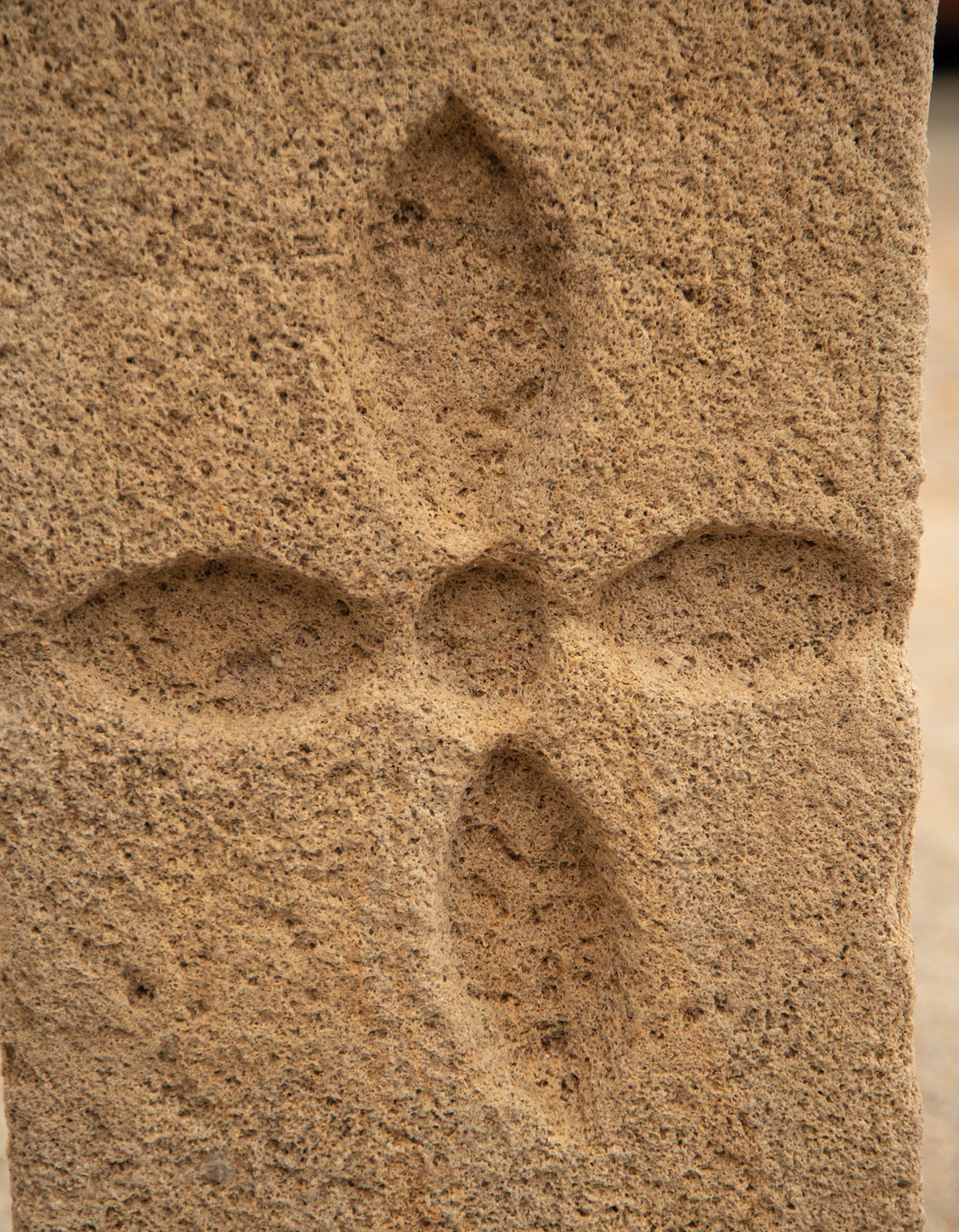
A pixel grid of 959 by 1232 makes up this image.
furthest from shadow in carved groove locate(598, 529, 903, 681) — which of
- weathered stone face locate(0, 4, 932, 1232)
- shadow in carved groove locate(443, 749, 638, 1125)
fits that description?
shadow in carved groove locate(443, 749, 638, 1125)

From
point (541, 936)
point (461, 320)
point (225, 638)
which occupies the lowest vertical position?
point (541, 936)

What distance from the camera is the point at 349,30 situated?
586mm

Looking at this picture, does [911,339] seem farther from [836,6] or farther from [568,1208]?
[568,1208]

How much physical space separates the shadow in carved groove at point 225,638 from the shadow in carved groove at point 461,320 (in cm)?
10

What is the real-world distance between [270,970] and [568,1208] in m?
0.24

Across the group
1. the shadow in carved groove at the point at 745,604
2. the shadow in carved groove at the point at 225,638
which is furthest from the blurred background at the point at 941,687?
the shadow in carved groove at the point at 225,638

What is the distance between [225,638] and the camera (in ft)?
2.17

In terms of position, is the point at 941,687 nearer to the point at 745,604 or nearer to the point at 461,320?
the point at 745,604

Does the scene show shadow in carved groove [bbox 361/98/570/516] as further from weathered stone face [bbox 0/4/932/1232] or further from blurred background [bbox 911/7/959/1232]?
blurred background [bbox 911/7/959/1232]

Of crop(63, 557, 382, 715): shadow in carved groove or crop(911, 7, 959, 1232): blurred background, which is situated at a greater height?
crop(911, 7, 959, 1232): blurred background

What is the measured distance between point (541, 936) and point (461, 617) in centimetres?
22

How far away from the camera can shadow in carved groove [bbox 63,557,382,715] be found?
65 centimetres

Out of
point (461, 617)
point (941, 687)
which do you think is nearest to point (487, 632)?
point (461, 617)

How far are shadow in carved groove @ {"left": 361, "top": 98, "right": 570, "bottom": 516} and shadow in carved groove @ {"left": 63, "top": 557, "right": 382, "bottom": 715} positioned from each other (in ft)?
0.33
